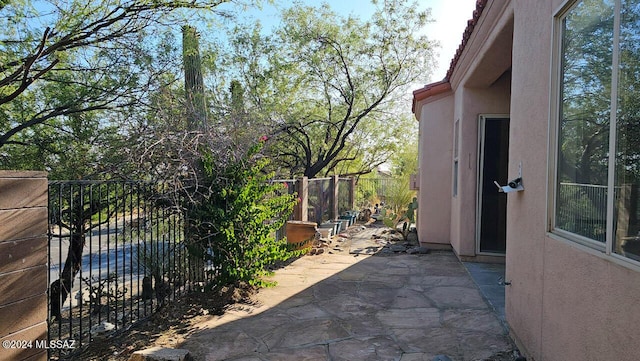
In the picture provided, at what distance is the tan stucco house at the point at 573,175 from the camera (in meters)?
1.79

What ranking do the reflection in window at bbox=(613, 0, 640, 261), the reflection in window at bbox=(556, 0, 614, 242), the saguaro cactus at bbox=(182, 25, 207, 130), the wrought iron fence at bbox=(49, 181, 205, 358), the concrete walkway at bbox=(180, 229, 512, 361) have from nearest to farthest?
the reflection in window at bbox=(613, 0, 640, 261)
the reflection in window at bbox=(556, 0, 614, 242)
the concrete walkway at bbox=(180, 229, 512, 361)
the wrought iron fence at bbox=(49, 181, 205, 358)
the saguaro cactus at bbox=(182, 25, 207, 130)

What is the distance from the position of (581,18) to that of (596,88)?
1.63 ft

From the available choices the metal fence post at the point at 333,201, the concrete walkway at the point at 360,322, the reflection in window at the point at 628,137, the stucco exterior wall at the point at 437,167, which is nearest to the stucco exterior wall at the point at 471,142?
the concrete walkway at the point at 360,322

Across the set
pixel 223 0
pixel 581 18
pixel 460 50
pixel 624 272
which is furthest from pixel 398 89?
pixel 624 272

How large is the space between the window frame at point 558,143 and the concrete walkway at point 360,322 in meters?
1.42

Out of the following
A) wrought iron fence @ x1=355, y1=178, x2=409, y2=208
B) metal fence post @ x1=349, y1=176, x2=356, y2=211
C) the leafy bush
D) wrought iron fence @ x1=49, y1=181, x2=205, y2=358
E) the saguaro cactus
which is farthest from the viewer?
wrought iron fence @ x1=355, y1=178, x2=409, y2=208

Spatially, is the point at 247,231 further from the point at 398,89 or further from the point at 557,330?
the point at 398,89

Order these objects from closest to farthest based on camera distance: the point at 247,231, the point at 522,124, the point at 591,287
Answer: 1. the point at 591,287
2. the point at 522,124
3. the point at 247,231

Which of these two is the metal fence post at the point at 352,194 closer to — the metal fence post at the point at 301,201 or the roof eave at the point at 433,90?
the metal fence post at the point at 301,201

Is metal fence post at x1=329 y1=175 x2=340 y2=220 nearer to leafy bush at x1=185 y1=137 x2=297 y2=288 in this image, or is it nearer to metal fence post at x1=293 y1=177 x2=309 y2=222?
metal fence post at x1=293 y1=177 x2=309 y2=222

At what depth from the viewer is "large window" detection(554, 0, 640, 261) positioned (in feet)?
5.86

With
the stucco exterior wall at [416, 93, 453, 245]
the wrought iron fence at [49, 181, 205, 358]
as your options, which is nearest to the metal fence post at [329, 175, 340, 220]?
the stucco exterior wall at [416, 93, 453, 245]

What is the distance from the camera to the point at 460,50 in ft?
18.8

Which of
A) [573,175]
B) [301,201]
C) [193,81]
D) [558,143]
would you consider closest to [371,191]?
[301,201]
